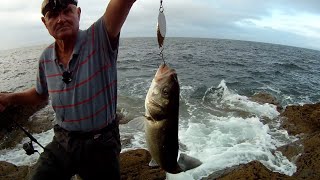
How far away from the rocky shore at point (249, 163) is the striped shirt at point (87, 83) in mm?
2506

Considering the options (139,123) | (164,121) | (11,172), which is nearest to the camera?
(164,121)

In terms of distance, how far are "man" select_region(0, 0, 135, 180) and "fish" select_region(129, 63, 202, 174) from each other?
512 millimetres

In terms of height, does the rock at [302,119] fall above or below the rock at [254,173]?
below

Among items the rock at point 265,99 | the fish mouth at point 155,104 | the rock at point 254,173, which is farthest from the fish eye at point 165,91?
the rock at point 265,99

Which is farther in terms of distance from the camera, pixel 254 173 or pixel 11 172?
pixel 11 172

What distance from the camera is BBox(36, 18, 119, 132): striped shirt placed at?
338cm

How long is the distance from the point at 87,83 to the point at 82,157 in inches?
33.9

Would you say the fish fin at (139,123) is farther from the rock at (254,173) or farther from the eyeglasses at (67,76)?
the rock at (254,173)

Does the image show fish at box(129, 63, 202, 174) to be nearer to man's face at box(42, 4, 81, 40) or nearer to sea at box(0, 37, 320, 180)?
sea at box(0, 37, 320, 180)

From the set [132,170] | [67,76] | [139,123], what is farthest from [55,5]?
[132,170]

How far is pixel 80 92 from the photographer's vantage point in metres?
3.38

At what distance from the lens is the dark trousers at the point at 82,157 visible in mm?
3613

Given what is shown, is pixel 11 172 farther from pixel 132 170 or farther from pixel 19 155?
pixel 132 170

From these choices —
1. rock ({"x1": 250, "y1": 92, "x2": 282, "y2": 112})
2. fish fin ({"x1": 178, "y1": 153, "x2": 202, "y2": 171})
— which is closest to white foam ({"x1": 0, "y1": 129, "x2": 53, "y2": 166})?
fish fin ({"x1": 178, "y1": 153, "x2": 202, "y2": 171})
